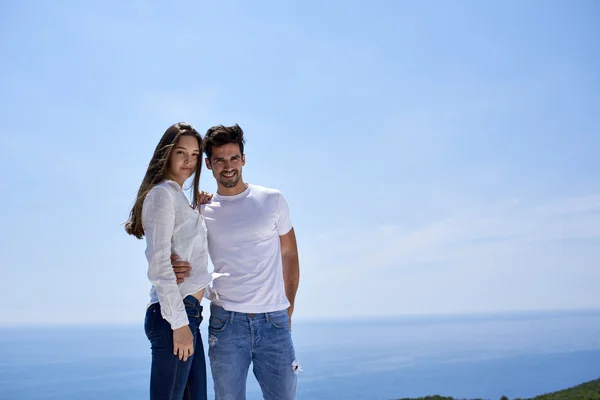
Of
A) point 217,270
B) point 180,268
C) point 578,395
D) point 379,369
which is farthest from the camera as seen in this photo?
point 379,369

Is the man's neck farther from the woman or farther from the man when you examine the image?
the woman

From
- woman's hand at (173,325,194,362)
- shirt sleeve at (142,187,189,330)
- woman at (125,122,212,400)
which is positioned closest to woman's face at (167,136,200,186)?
woman at (125,122,212,400)

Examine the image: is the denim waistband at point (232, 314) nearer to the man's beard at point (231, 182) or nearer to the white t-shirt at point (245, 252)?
the white t-shirt at point (245, 252)

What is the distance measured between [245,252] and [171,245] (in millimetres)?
687

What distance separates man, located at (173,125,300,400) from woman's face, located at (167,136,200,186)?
1.60ft

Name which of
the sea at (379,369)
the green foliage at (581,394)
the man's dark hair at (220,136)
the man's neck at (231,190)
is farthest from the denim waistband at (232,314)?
the sea at (379,369)

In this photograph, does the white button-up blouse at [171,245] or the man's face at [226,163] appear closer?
the white button-up blouse at [171,245]

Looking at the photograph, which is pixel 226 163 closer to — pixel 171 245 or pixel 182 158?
pixel 182 158

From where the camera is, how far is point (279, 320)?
10.1 ft

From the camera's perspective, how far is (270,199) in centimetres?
326

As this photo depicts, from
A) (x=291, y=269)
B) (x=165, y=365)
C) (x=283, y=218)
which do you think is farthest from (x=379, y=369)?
(x=165, y=365)

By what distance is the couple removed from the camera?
233 centimetres

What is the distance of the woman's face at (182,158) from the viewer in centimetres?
257

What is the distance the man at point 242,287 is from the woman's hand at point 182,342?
2.07 ft
